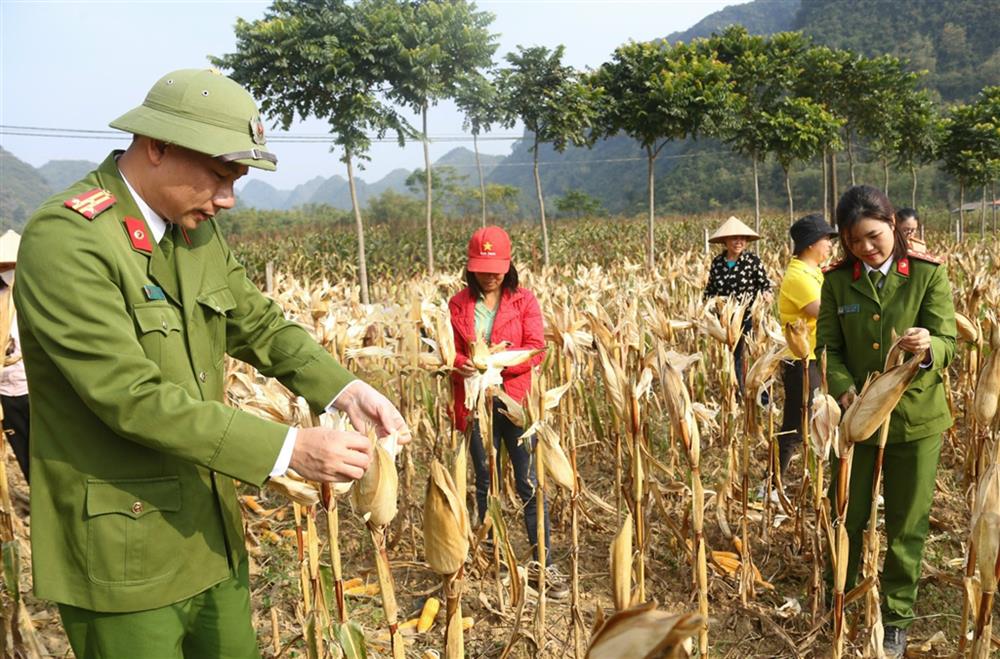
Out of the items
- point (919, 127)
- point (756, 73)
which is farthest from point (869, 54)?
point (756, 73)

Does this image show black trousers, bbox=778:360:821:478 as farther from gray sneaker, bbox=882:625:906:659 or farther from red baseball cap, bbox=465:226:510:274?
red baseball cap, bbox=465:226:510:274

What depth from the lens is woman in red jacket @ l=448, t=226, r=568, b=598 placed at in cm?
311

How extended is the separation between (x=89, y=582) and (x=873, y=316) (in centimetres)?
255

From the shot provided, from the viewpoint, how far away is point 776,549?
10.8ft

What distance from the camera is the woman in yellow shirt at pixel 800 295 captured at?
358 centimetres

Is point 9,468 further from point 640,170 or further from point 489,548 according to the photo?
point 640,170

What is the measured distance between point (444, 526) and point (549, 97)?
14295 mm

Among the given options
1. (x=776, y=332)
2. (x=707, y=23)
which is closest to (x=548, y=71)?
(x=776, y=332)

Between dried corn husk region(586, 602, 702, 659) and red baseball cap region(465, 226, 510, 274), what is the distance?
8.05 feet

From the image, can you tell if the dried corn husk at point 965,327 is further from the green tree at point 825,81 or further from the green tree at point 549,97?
the green tree at point 825,81

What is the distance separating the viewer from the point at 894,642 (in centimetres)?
244

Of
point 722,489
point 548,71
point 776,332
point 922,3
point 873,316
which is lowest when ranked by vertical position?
point 722,489

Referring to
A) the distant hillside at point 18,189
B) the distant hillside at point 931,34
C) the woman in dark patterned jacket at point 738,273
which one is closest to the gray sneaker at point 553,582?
the woman in dark patterned jacket at point 738,273

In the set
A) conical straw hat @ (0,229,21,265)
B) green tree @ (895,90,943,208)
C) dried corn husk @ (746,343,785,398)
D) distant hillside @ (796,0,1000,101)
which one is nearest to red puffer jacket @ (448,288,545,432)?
dried corn husk @ (746,343,785,398)
